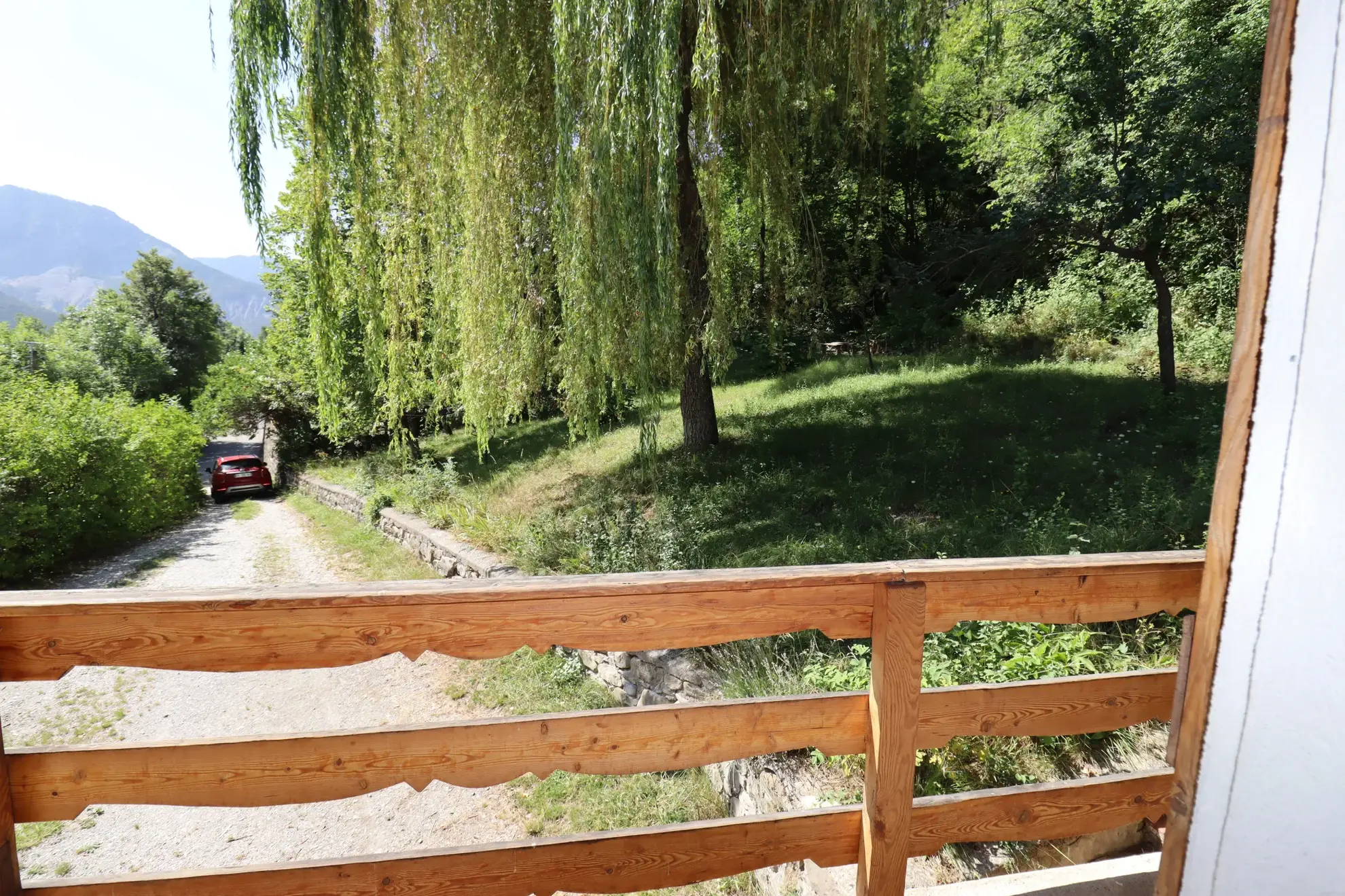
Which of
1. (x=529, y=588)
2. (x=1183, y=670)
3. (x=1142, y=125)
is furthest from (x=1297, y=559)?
(x=1142, y=125)

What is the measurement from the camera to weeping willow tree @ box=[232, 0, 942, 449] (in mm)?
4562

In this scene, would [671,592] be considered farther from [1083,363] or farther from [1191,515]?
[1083,363]

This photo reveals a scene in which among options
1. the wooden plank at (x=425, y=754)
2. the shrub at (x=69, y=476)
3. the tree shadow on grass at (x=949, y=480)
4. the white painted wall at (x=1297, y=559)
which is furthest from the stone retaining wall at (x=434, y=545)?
the white painted wall at (x=1297, y=559)

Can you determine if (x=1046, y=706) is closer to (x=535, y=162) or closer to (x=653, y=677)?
(x=653, y=677)

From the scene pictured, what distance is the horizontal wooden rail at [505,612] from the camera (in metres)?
1.44

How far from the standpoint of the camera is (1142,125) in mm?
7188

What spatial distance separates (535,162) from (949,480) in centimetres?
454

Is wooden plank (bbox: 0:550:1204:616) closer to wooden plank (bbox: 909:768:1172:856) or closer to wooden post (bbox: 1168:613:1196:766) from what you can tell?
wooden post (bbox: 1168:613:1196:766)

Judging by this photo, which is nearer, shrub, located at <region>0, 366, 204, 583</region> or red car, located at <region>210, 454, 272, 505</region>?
shrub, located at <region>0, 366, 204, 583</region>

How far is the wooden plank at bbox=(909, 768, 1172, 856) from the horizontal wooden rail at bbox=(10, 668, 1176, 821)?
6.2 inches

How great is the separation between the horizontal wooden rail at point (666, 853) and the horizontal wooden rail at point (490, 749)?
161 millimetres

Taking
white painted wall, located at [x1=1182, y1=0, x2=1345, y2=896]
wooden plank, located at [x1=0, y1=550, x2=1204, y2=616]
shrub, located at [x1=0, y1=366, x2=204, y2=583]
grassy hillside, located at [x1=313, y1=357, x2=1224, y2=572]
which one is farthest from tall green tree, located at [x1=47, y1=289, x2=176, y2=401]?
white painted wall, located at [x1=1182, y1=0, x2=1345, y2=896]

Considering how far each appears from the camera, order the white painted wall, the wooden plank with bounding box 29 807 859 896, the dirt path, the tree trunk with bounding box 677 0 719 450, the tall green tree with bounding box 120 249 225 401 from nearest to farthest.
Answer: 1. the white painted wall
2. the wooden plank with bounding box 29 807 859 896
3. the dirt path
4. the tree trunk with bounding box 677 0 719 450
5. the tall green tree with bounding box 120 249 225 401

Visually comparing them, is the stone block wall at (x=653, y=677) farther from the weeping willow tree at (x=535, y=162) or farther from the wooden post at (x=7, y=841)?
the wooden post at (x=7, y=841)
